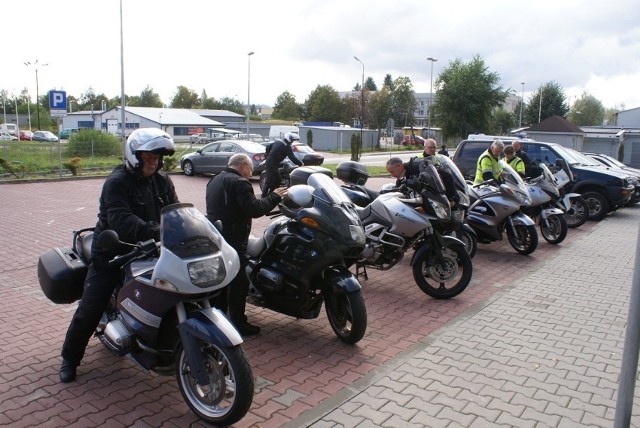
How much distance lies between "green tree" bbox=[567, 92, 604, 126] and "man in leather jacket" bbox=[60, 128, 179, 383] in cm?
9640

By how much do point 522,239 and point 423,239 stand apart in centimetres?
324

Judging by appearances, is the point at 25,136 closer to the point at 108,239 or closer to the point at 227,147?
the point at 227,147

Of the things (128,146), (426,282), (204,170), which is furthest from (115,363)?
(204,170)

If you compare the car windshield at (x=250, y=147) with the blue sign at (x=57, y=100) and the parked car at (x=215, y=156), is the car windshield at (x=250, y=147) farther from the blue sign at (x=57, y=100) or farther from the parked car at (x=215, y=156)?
the blue sign at (x=57, y=100)

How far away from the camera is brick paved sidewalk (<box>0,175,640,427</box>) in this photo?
3902 millimetres

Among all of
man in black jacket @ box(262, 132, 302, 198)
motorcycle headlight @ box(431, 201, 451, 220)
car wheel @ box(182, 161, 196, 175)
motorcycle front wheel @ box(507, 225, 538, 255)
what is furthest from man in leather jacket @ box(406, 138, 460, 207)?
car wheel @ box(182, 161, 196, 175)

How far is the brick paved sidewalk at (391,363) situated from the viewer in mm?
3902

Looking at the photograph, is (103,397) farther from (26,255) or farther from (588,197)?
(588,197)

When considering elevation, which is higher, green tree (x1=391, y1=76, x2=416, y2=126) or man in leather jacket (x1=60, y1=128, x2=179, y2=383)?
green tree (x1=391, y1=76, x2=416, y2=126)

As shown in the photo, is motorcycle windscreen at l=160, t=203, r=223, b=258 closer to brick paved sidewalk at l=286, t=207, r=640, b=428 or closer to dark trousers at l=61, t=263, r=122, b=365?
dark trousers at l=61, t=263, r=122, b=365

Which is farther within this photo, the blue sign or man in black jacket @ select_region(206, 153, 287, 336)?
the blue sign

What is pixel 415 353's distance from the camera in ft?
16.5

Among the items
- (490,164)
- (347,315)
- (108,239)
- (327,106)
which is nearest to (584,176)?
(490,164)

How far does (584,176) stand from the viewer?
1412 cm
